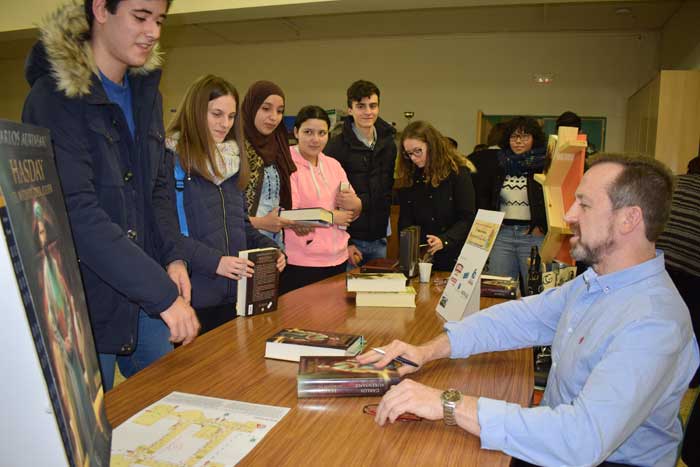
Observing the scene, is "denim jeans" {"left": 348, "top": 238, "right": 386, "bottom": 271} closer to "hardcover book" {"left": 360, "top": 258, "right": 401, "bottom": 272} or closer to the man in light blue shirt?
"hardcover book" {"left": 360, "top": 258, "right": 401, "bottom": 272}

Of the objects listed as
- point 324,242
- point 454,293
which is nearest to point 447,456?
point 454,293

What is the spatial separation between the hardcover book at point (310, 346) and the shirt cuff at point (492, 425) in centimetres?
44

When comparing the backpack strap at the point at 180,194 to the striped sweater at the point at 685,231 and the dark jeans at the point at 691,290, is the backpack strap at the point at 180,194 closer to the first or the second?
the striped sweater at the point at 685,231

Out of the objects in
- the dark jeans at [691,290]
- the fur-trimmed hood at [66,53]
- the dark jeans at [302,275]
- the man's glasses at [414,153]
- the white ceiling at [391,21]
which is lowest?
the dark jeans at [691,290]

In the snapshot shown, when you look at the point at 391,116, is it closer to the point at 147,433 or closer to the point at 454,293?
the point at 454,293

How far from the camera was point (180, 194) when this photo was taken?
6.26 ft

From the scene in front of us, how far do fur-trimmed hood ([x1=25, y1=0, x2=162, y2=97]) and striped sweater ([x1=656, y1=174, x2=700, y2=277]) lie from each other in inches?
111

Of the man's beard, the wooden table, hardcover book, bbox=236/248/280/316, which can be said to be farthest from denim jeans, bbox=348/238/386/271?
the man's beard

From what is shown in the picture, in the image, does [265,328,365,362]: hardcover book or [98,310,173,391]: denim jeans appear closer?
[265,328,365,362]: hardcover book

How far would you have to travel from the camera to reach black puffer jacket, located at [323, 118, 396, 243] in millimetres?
3266

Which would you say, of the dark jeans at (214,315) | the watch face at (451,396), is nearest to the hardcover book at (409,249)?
the dark jeans at (214,315)

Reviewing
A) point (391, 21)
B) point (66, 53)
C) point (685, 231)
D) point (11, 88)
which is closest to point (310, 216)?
point (66, 53)

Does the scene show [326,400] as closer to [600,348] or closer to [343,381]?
[343,381]

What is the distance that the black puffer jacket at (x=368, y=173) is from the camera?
3266 millimetres
